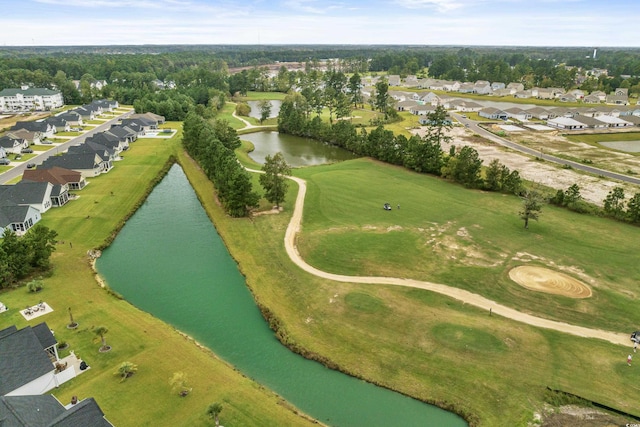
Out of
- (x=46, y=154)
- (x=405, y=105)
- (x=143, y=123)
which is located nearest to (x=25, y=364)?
(x=46, y=154)

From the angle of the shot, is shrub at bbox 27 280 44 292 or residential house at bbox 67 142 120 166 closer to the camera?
shrub at bbox 27 280 44 292

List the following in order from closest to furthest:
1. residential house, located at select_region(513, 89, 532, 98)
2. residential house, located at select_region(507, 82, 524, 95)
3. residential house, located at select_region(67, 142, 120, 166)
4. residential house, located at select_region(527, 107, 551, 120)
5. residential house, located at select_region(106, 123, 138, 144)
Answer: residential house, located at select_region(67, 142, 120, 166)
residential house, located at select_region(106, 123, 138, 144)
residential house, located at select_region(527, 107, 551, 120)
residential house, located at select_region(513, 89, 532, 98)
residential house, located at select_region(507, 82, 524, 95)

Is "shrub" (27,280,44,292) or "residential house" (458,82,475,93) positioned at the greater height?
"residential house" (458,82,475,93)

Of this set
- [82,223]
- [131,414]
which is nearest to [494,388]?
[131,414]

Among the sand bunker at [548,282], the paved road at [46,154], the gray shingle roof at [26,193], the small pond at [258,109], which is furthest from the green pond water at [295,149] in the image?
the sand bunker at [548,282]

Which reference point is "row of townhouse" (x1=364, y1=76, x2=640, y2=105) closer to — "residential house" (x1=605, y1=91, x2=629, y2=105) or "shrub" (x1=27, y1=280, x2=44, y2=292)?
"residential house" (x1=605, y1=91, x2=629, y2=105)

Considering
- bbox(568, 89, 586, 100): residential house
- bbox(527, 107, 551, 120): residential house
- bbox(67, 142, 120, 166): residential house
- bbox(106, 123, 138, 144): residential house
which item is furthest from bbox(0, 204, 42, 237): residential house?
bbox(568, 89, 586, 100): residential house
